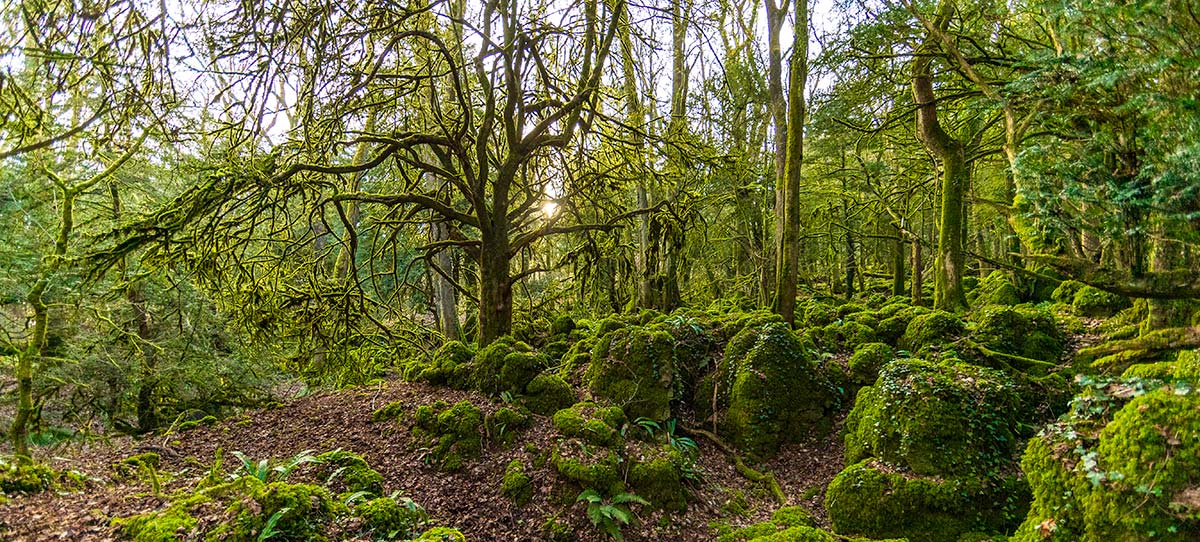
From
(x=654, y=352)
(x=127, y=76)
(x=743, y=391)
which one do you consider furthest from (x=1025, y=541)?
(x=127, y=76)

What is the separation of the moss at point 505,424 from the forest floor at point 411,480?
0.12 meters

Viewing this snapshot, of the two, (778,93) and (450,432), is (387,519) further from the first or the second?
(778,93)

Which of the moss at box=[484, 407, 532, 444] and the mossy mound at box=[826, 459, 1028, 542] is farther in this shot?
the moss at box=[484, 407, 532, 444]

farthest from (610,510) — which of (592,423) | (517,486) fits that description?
(592,423)

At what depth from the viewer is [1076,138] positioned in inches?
164

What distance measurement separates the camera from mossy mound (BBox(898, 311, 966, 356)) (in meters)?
6.95

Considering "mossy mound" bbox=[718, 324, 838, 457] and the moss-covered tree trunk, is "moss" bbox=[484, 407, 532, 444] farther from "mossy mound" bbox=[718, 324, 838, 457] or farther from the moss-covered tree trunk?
the moss-covered tree trunk

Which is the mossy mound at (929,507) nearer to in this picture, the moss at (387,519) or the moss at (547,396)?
the moss at (547,396)

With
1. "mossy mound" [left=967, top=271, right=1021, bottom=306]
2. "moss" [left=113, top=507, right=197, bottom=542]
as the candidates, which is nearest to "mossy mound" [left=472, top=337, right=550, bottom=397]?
"moss" [left=113, top=507, right=197, bottom=542]

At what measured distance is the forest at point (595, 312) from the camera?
3.50m

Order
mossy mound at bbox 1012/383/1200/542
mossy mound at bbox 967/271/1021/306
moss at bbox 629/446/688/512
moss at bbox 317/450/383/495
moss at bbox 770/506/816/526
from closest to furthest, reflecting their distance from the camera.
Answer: mossy mound at bbox 1012/383/1200/542 → moss at bbox 770/506/816/526 → moss at bbox 317/450/383/495 → moss at bbox 629/446/688/512 → mossy mound at bbox 967/271/1021/306

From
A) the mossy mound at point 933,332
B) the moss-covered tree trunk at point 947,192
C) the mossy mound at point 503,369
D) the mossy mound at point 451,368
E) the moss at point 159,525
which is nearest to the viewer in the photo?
the moss at point 159,525

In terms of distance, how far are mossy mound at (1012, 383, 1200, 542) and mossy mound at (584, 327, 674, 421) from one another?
4224 millimetres

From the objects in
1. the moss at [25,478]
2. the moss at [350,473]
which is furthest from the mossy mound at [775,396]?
the moss at [25,478]
